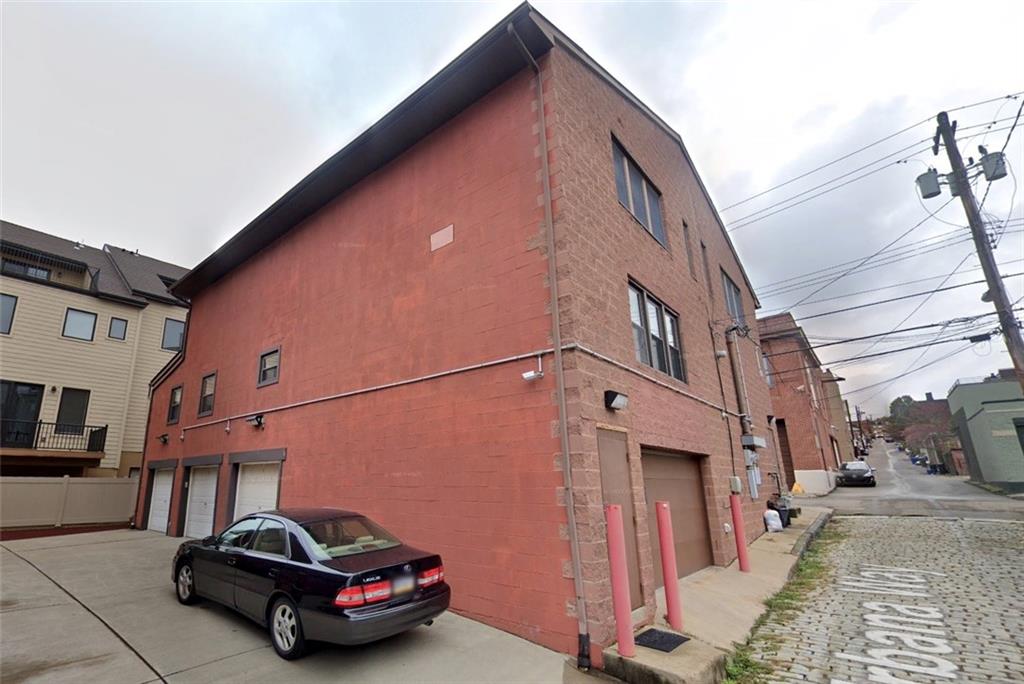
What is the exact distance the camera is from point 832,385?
141 feet

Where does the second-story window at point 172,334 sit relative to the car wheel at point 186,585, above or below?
above

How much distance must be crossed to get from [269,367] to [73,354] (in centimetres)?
1356

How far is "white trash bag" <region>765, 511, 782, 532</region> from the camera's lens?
491 inches

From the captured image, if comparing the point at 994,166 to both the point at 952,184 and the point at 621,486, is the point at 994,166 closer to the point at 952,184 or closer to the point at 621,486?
the point at 952,184

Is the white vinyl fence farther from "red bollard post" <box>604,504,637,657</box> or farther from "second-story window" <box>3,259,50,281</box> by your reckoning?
"red bollard post" <box>604,504,637,657</box>

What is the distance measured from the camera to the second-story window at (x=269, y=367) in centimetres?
1116

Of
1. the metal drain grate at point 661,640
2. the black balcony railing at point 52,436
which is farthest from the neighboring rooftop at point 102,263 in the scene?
the metal drain grate at point 661,640

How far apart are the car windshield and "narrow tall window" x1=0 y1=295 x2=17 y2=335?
2042 centimetres

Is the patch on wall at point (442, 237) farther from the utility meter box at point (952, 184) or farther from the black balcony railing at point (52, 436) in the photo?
the black balcony railing at point (52, 436)

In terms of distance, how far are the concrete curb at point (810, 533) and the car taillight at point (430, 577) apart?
7609 millimetres

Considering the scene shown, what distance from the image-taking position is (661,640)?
5090 millimetres

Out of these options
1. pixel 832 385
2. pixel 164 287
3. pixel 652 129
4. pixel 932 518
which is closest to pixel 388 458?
pixel 652 129

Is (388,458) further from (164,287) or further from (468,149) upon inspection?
(164,287)

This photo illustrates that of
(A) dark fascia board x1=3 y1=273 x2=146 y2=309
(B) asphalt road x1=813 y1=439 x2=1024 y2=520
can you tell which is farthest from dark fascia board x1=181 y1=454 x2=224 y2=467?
(B) asphalt road x1=813 y1=439 x2=1024 y2=520
